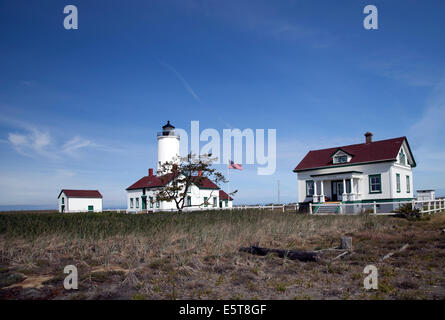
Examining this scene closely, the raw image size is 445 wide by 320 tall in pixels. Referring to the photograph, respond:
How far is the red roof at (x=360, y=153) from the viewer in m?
27.6

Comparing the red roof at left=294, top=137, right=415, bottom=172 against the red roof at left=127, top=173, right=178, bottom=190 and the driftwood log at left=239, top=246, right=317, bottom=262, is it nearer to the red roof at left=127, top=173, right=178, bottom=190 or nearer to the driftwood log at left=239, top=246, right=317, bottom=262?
the red roof at left=127, top=173, right=178, bottom=190

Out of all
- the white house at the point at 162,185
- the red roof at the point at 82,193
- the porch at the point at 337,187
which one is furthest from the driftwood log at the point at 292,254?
the red roof at the point at 82,193

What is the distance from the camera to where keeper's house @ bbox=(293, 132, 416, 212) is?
89.0 feet

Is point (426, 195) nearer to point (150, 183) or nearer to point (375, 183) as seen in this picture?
point (375, 183)

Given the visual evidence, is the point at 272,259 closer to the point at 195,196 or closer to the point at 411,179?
the point at 411,179

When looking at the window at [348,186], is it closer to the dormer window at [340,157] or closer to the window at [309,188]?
the dormer window at [340,157]

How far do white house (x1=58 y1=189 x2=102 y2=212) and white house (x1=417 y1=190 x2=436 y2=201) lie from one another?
34365 mm

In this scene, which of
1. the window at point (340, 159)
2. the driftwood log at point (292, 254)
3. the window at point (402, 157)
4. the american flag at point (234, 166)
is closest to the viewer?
the driftwood log at point (292, 254)

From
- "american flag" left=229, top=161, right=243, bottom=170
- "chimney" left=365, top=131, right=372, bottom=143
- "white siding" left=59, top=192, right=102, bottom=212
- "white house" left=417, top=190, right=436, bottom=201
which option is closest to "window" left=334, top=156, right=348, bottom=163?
"chimney" left=365, top=131, right=372, bottom=143

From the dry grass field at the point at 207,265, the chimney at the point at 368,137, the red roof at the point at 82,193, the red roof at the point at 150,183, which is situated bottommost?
the dry grass field at the point at 207,265

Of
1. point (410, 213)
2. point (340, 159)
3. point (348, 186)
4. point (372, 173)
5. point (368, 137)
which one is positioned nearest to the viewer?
point (410, 213)

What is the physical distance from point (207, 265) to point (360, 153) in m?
24.6

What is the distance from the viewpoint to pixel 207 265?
843cm

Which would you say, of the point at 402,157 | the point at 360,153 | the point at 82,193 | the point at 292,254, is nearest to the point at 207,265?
the point at 292,254
